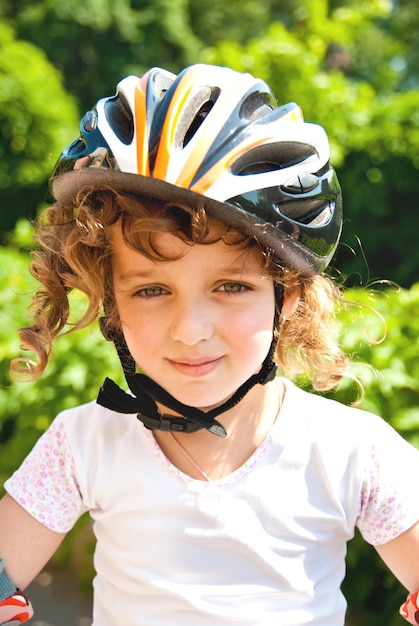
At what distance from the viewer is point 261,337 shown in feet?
5.72

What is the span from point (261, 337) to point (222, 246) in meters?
0.23

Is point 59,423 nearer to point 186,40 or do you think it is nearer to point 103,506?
point 103,506

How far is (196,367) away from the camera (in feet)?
5.54

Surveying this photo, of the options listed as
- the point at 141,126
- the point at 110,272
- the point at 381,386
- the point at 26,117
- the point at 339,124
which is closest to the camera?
the point at 141,126

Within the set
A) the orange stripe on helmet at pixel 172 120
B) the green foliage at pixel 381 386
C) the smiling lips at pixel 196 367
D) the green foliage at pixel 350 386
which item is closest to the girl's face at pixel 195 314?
the smiling lips at pixel 196 367

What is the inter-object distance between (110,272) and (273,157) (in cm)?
47

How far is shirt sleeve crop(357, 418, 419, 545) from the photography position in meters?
1.74

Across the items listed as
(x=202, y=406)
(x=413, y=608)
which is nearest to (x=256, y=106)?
(x=202, y=406)

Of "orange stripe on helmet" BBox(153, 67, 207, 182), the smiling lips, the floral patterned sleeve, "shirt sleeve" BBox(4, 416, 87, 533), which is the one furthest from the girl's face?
the floral patterned sleeve

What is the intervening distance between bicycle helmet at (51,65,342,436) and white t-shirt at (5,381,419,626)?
0.15 m

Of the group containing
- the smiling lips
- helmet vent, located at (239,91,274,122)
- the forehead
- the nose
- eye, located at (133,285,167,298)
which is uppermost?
helmet vent, located at (239,91,274,122)

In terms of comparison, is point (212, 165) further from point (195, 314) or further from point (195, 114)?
point (195, 314)

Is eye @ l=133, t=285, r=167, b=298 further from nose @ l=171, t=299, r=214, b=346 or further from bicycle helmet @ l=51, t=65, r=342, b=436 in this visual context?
bicycle helmet @ l=51, t=65, r=342, b=436

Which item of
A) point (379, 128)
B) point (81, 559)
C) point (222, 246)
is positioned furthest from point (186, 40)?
point (222, 246)
